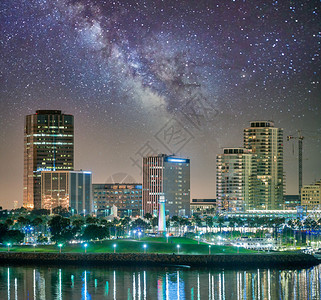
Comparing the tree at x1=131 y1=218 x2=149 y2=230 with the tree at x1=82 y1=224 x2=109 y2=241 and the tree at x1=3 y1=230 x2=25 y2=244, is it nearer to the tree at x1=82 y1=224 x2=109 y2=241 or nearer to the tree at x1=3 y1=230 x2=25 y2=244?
the tree at x1=82 y1=224 x2=109 y2=241

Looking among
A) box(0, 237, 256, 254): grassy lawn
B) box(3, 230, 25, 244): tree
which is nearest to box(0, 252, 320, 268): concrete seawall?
box(0, 237, 256, 254): grassy lawn

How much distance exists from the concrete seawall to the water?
15.0 ft

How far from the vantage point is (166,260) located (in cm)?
12188

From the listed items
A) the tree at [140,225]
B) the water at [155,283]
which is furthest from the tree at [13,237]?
the tree at [140,225]

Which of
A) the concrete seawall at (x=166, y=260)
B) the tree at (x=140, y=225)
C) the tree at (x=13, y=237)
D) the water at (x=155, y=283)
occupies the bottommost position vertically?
the water at (x=155, y=283)

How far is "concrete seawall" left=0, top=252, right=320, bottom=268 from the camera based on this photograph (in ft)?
396

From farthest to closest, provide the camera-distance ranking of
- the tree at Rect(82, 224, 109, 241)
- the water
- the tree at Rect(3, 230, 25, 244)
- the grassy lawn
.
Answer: the tree at Rect(82, 224, 109, 241) → the tree at Rect(3, 230, 25, 244) → the grassy lawn → the water

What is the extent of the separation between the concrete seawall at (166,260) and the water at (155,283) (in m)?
4.59

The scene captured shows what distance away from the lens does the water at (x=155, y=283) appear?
3627 inches

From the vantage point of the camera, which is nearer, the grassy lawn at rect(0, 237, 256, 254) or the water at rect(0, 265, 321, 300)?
the water at rect(0, 265, 321, 300)

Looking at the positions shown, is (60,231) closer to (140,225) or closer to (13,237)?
(13,237)

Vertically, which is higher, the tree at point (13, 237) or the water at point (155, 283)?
the tree at point (13, 237)

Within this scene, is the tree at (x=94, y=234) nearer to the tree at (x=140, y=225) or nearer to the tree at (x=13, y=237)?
the tree at (x=13, y=237)

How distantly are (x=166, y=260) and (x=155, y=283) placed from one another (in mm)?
20377
